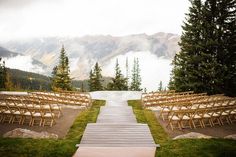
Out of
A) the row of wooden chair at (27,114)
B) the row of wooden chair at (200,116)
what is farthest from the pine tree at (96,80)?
the row of wooden chair at (200,116)

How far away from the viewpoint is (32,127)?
1521 centimetres

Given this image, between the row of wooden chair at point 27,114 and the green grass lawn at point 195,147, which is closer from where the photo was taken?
the green grass lawn at point 195,147

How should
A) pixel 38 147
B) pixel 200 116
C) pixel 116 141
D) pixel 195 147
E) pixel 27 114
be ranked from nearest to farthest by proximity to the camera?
pixel 38 147 → pixel 195 147 → pixel 116 141 → pixel 27 114 → pixel 200 116

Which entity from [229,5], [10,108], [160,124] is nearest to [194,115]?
[160,124]

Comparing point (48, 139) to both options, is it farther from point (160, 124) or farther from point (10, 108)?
point (160, 124)

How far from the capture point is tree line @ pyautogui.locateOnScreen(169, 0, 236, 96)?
Result: 32.8m

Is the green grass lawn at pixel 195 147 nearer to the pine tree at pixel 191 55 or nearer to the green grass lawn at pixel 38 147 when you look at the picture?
the green grass lawn at pixel 38 147

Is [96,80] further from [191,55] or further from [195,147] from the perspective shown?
[195,147]

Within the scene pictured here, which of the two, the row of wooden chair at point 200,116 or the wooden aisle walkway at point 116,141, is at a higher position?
the row of wooden chair at point 200,116

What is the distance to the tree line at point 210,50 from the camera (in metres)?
32.8

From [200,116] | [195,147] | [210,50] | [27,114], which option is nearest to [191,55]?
[210,50]

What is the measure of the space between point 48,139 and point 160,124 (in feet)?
21.2

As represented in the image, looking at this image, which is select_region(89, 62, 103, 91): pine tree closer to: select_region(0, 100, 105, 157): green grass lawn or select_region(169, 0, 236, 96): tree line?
select_region(169, 0, 236, 96): tree line

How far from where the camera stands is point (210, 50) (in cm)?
3434
